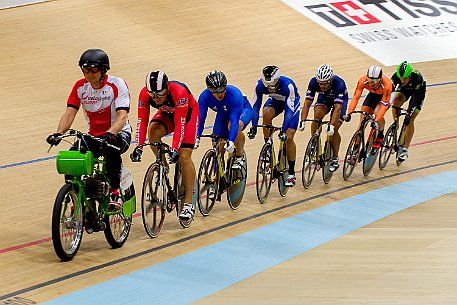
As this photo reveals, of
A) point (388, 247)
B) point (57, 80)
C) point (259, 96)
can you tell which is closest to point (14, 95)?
point (57, 80)

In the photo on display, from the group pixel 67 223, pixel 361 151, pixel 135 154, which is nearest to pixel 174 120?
pixel 135 154

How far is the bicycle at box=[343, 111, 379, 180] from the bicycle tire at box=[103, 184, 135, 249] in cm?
316

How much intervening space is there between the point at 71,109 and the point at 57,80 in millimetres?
5500

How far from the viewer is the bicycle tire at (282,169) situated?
7.75 meters

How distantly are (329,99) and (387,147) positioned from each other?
124 centimetres

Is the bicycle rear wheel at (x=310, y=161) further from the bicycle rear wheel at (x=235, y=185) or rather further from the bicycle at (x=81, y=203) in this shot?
the bicycle at (x=81, y=203)

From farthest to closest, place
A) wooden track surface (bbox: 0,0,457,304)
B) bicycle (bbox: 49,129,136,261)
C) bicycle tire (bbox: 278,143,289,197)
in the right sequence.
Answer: bicycle tire (bbox: 278,143,289,197), wooden track surface (bbox: 0,0,457,304), bicycle (bbox: 49,129,136,261)

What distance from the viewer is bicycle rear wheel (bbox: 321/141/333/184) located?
833 cm

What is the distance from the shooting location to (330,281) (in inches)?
200

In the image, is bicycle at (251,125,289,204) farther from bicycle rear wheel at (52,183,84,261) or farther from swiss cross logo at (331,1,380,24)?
swiss cross logo at (331,1,380,24)

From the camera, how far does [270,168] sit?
7.59 m

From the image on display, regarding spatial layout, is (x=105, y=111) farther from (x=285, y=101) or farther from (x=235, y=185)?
(x=285, y=101)

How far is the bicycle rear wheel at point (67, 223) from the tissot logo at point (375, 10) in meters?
9.38

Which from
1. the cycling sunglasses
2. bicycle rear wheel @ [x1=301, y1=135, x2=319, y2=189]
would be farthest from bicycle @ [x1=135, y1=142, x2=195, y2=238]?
bicycle rear wheel @ [x1=301, y1=135, x2=319, y2=189]
